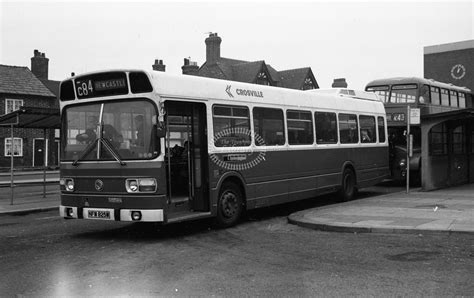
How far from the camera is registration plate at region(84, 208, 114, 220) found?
863 centimetres

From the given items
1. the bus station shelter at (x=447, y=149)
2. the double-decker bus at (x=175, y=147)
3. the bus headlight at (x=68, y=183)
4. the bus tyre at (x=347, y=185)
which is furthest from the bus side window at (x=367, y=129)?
the bus headlight at (x=68, y=183)

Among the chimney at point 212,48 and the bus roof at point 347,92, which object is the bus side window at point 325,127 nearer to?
the bus roof at point 347,92

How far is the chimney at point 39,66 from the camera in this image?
47.1 m

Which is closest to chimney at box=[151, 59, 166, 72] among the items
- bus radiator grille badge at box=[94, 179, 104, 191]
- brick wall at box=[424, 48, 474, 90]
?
brick wall at box=[424, 48, 474, 90]

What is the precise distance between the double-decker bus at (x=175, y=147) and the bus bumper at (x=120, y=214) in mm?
17

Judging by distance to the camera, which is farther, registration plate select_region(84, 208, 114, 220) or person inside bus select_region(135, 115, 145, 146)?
registration plate select_region(84, 208, 114, 220)

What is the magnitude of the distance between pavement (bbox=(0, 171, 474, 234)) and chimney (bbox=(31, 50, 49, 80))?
34189 mm

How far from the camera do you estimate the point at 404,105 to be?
65.7 ft

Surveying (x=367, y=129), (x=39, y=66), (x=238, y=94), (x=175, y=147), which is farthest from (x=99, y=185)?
(x=39, y=66)

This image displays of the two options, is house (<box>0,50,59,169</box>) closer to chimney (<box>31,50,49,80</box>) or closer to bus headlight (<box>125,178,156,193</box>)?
chimney (<box>31,50,49,80</box>)

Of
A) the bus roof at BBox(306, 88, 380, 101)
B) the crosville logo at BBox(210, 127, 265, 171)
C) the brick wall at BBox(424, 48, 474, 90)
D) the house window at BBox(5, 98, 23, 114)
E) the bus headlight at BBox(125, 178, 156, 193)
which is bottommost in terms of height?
the bus headlight at BBox(125, 178, 156, 193)

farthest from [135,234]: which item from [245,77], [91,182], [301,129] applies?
[245,77]

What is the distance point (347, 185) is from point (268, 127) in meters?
4.31

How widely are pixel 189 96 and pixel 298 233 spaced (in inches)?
125
